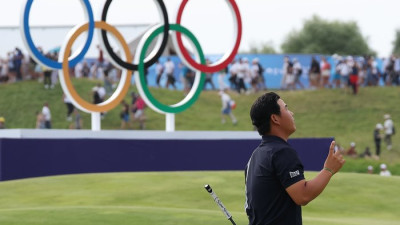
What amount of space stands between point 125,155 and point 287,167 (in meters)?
17.7

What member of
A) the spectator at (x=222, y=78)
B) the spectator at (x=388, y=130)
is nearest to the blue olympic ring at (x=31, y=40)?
the spectator at (x=388, y=130)

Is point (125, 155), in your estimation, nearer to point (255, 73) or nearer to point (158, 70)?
point (158, 70)

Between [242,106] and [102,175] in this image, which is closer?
[102,175]

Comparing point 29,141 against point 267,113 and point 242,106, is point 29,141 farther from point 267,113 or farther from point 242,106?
point 242,106

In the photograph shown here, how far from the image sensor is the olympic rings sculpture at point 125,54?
23.5 meters

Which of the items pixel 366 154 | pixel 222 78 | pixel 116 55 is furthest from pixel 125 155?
pixel 222 78

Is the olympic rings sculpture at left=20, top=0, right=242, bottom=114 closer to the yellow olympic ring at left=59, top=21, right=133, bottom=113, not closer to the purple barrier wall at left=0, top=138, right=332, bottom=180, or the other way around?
the yellow olympic ring at left=59, top=21, right=133, bottom=113

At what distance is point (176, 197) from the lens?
685 inches

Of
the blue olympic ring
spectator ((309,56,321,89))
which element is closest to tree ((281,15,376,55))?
spectator ((309,56,321,89))

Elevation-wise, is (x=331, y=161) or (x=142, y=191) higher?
(x=331, y=161)

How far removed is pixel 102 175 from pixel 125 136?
4295 millimetres

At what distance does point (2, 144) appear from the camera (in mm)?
20328

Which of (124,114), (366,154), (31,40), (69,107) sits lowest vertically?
(366,154)

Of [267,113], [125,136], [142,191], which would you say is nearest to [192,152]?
[125,136]
